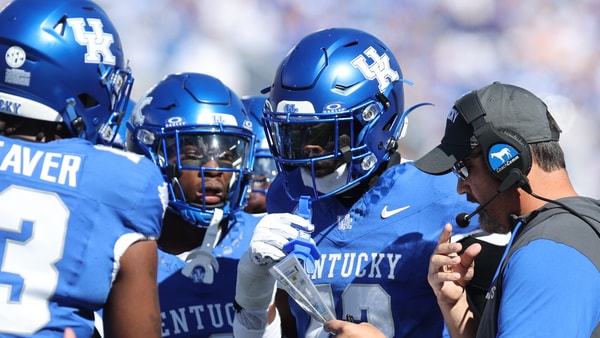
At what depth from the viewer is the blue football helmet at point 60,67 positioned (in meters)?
2.08

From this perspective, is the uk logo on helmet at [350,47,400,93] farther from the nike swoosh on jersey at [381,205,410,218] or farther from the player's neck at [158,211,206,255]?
the player's neck at [158,211,206,255]

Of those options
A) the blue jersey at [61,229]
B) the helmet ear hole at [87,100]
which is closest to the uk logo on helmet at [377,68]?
the helmet ear hole at [87,100]

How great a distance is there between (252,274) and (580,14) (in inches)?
216

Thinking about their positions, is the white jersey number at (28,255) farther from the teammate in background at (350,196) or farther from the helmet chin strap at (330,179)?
the helmet chin strap at (330,179)

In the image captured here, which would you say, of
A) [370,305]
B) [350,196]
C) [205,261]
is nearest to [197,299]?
[205,261]

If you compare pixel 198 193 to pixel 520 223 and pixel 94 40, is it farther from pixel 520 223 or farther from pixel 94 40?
pixel 520 223

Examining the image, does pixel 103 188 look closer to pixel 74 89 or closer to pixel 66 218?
pixel 66 218

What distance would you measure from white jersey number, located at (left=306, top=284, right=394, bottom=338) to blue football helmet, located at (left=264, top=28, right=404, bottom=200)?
1.06 feet

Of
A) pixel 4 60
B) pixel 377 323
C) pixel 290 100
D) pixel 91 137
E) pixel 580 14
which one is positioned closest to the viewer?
pixel 4 60

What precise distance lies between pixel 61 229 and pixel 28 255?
0.09m

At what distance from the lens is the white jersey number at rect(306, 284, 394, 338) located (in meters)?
2.42

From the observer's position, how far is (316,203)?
8.99 ft

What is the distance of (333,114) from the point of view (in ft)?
8.43

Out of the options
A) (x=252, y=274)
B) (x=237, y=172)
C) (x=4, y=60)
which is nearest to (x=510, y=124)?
(x=252, y=274)
